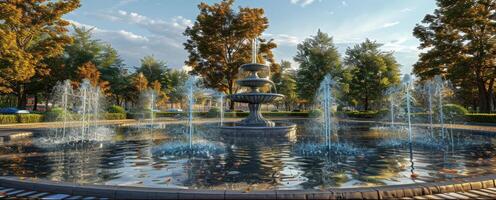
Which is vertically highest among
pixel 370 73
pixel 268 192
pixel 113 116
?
pixel 370 73

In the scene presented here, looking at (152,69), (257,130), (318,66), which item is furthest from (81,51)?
(257,130)

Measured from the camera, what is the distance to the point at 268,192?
4652mm

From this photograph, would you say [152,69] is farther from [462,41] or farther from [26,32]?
[462,41]

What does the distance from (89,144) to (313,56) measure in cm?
4041

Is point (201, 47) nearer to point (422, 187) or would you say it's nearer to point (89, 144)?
point (89, 144)

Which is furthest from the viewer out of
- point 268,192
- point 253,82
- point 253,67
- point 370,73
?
point 370,73

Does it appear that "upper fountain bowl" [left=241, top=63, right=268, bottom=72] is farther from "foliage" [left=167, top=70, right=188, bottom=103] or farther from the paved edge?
"foliage" [left=167, top=70, right=188, bottom=103]

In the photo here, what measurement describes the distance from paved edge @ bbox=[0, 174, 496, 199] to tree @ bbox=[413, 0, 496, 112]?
94.5 feet

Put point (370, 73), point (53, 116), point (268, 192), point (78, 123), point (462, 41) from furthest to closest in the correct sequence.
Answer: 1. point (370, 73)
2. point (462, 41)
3. point (53, 116)
4. point (78, 123)
5. point (268, 192)

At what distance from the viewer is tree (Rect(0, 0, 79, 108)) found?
2366 centimetres

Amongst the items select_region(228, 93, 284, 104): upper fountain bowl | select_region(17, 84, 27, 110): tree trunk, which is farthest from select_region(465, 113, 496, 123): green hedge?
select_region(17, 84, 27, 110): tree trunk

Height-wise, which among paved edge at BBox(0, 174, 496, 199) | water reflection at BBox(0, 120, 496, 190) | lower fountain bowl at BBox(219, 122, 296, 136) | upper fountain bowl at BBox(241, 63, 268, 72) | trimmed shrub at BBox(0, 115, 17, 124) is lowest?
water reflection at BBox(0, 120, 496, 190)

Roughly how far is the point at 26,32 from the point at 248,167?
28.6 m

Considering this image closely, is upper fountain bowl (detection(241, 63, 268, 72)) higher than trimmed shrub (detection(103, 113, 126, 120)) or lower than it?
higher
